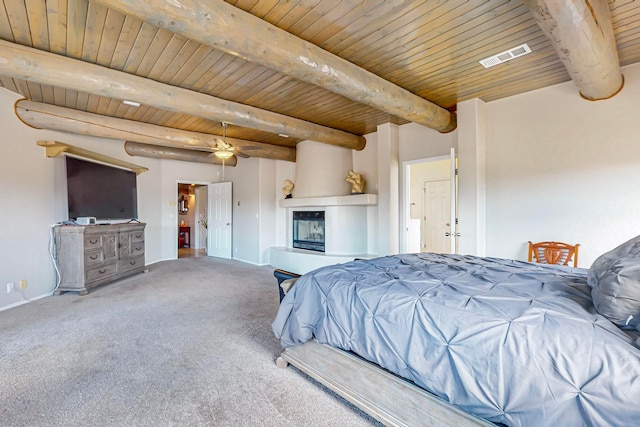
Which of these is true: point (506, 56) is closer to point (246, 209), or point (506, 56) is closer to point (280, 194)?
point (280, 194)

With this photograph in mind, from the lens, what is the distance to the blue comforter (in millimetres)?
1037

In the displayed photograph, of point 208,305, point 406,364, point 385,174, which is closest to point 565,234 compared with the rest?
point 385,174

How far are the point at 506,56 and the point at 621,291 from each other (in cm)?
258

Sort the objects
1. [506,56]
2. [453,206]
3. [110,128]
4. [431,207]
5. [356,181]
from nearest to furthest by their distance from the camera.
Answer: [506,56]
[453,206]
[110,128]
[356,181]
[431,207]

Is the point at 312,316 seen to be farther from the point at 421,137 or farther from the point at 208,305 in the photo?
the point at 421,137

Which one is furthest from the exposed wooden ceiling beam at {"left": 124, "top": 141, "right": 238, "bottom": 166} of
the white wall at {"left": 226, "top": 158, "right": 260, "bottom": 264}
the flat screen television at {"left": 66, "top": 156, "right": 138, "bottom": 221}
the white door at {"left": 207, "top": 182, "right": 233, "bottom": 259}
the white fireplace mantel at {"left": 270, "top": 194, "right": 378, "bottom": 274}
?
the white fireplace mantel at {"left": 270, "top": 194, "right": 378, "bottom": 274}

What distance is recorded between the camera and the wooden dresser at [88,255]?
13.6ft

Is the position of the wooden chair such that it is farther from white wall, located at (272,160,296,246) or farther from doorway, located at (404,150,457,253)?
white wall, located at (272,160,296,246)

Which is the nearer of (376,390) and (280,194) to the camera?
(376,390)

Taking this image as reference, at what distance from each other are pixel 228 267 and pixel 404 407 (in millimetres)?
5318

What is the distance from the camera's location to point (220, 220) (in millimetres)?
7820

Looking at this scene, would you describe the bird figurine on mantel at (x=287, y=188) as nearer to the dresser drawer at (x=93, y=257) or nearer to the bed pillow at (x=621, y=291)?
the dresser drawer at (x=93, y=257)

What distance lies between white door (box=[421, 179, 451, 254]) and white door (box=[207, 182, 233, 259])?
4741mm

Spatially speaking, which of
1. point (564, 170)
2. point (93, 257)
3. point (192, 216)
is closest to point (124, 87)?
point (93, 257)
